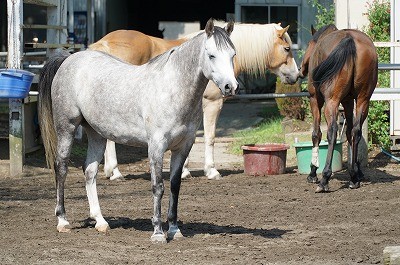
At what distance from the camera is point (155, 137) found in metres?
6.52

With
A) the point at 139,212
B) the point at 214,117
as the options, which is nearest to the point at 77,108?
the point at 139,212

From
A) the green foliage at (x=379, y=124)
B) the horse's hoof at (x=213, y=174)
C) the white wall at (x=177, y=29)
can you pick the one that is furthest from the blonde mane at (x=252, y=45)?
the white wall at (x=177, y=29)

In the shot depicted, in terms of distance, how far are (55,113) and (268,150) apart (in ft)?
12.9

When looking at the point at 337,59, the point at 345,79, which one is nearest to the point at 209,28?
the point at 337,59

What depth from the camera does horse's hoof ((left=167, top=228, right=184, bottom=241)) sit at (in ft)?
22.0

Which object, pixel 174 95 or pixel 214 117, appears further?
pixel 214 117

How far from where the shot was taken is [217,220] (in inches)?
299

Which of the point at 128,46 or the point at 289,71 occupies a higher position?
the point at 128,46

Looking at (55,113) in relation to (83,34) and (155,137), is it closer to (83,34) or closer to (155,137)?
(155,137)

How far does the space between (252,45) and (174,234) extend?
442 centimetres

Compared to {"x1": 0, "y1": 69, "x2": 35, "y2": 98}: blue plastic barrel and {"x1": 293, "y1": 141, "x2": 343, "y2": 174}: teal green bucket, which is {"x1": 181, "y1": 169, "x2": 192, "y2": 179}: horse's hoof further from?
{"x1": 0, "y1": 69, "x2": 35, "y2": 98}: blue plastic barrel

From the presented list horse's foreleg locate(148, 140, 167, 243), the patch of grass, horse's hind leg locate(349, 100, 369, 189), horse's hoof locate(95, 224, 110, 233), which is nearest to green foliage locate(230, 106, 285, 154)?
the patch of grass

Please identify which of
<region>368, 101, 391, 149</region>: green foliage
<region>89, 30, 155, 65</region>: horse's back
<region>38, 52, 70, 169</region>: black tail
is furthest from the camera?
<region>368, 101, 391, 149</region>: green foliage

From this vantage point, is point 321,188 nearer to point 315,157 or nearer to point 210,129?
point 315,157
